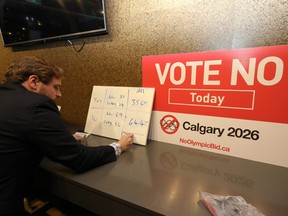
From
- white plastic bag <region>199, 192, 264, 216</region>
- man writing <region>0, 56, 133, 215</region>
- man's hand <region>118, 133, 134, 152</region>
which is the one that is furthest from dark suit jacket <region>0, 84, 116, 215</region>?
white plastic bag <region>199, 192, 264, 216</region>

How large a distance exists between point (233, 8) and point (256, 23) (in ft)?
0.38

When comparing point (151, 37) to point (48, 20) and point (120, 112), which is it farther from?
point (48, 20)

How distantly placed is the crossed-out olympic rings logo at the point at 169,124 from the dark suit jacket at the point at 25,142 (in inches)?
16.7

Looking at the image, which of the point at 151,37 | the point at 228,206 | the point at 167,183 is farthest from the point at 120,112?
the point at 228,206

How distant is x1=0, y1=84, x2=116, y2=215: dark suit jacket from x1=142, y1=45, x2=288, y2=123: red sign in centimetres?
50

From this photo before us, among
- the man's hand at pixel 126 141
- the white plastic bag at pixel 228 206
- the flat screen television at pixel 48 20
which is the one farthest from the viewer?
the flat screen television at pixel 48 20

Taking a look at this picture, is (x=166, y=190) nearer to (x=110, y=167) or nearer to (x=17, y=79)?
(x=110, y=167)

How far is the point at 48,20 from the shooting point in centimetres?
138

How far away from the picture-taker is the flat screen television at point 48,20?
3.85ft

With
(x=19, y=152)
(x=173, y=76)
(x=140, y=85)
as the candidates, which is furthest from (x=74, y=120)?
(x=173, y=76)

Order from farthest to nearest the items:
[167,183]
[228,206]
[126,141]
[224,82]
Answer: [126,141] → [224,82] → [167,183] → [228,206]

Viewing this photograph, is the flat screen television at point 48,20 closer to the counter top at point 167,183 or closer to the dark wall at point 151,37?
the dark wall at point 151,37

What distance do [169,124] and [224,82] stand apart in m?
0.34

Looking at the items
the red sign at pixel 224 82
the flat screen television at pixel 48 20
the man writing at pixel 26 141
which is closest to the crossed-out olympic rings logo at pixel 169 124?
the red sign at pixel 224 82
